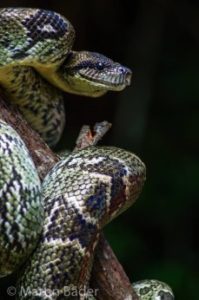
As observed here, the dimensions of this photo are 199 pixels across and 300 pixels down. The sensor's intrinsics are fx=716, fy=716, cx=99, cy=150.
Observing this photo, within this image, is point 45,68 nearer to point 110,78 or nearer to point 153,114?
point 110,78

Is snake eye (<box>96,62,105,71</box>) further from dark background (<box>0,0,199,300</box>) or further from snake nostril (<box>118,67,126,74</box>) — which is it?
dark background (<box>0,0,199,300</box>)

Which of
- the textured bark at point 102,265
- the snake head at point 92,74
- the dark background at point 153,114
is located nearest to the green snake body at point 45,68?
the snake head at point 92,74

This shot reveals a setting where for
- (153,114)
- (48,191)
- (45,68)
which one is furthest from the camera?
(153,114)

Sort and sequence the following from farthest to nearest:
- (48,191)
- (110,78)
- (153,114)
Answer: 1. (153,114)
2. (110,78)
3. (48,191)

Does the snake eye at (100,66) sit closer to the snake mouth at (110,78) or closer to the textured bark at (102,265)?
the snake mouth at (110,78)

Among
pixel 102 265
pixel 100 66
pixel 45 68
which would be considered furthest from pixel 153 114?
pixel 102 265

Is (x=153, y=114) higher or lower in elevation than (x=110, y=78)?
lower

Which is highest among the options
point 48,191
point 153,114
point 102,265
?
point 48,191

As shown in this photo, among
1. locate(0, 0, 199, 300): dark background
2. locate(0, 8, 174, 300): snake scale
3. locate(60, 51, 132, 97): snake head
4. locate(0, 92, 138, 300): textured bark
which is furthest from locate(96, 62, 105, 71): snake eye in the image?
locate(0, 0, 199, 300): dark background

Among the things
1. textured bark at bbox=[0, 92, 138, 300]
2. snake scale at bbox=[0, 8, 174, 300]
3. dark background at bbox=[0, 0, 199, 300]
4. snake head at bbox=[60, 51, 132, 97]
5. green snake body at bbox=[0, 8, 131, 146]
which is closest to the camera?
snake scale at bbox=[0, 8, 174, 300]
